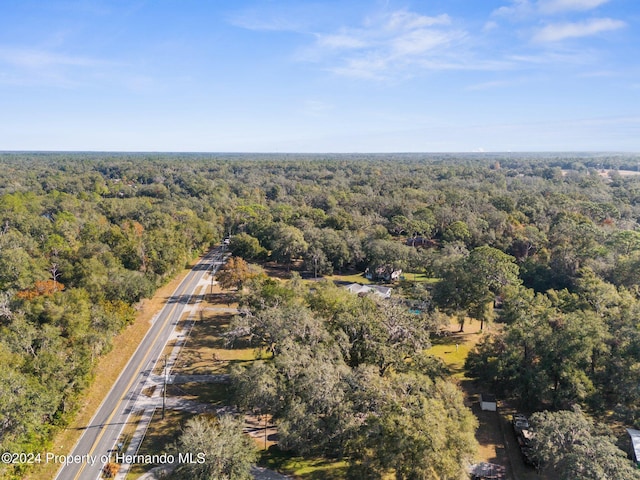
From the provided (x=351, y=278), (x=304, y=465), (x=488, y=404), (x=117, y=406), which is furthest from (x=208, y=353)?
(x=351, y=278)

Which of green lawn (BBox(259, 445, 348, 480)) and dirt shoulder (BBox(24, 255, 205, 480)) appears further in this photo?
dirt shoulder (BBox(24, 255, 205, 480))

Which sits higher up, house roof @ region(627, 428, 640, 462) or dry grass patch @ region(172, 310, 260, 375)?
house roof @ region(627, 428, 640, 462)

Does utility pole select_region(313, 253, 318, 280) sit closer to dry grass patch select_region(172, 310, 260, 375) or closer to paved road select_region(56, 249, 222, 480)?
dry grass patch select_region(172, 310, 260, 375)

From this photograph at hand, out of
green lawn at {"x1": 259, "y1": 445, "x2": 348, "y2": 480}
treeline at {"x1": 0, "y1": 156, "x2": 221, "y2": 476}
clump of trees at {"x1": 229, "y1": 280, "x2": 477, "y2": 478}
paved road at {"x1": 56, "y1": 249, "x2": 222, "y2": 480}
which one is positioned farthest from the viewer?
treeline at {"x1": 0, "y1": 156, "x2": 221, "y2": 476}

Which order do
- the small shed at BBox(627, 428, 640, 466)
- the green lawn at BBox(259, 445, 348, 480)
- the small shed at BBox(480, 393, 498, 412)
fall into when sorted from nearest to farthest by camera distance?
the small shed at BBox(627, 428, 640, 466) < the green lawn at BBox(259, 445, 348, 480) < the small shed at BBox(480, 393, 498, 412)

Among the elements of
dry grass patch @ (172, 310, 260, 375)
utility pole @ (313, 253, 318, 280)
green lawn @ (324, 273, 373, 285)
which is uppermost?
utility pole @ (313, 253, 318, 280)

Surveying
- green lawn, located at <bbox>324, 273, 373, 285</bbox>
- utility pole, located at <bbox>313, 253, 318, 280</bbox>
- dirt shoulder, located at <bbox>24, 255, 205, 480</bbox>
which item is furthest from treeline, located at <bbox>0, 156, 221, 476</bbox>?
green lawn, located at <bbox>324, 273, 373, 285</bbox>

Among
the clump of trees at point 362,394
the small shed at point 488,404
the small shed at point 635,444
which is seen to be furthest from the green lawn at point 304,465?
the small shed at point 635,444

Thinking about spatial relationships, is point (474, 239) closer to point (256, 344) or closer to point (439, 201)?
point (439, 201)

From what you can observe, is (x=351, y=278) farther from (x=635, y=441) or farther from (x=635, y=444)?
(x=635, y=444)

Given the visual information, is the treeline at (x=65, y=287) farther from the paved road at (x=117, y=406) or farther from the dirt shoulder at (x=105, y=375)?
the paved road at (x=117, y=406)
